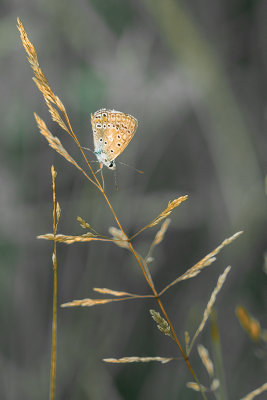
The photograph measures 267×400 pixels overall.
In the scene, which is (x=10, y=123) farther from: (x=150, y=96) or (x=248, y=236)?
(x=248, y=236)

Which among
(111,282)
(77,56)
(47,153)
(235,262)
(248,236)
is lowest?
(111,282)

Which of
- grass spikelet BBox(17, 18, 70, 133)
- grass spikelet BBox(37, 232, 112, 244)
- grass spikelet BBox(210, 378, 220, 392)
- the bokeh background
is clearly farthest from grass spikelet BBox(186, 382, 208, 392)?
the bokeh background

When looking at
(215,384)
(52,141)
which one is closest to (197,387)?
(215,384)

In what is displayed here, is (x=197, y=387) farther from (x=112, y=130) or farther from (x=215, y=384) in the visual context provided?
(x=112, y=130)

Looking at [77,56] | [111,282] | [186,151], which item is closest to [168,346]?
[111,282]

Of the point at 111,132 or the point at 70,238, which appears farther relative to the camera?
the point at 111,132

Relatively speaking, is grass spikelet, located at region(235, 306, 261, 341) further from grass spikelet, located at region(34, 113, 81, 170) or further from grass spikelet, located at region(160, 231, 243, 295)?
grass spikelet, located at region(34, 113, 81, 170)

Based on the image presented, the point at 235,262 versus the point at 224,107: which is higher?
the point at 224,107
